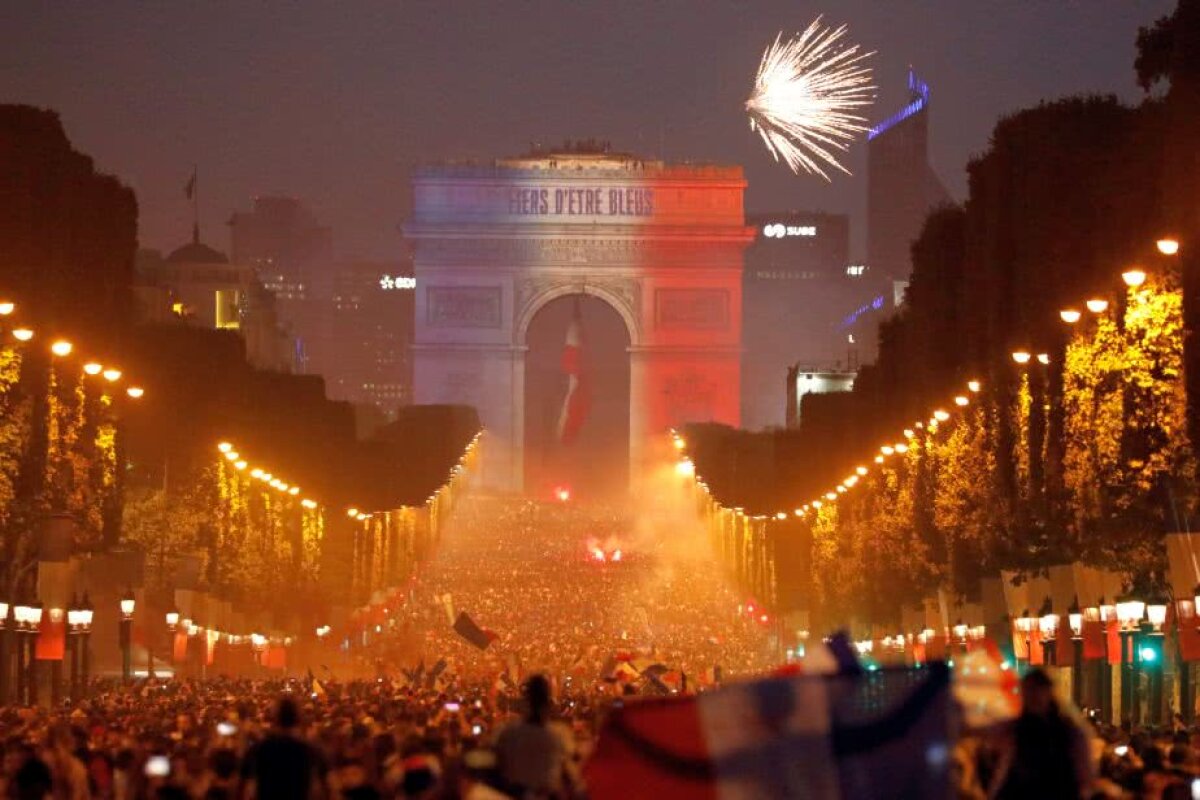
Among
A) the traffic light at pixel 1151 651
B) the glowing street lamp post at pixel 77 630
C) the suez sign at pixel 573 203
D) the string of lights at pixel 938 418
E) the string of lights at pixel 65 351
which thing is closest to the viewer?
the string of lights at pixel 938 418

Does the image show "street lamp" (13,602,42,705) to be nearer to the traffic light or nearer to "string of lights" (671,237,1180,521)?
"string of lights" (671,237,1180,521)

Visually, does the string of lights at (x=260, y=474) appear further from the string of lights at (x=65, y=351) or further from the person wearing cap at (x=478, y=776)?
the person wearing cap at (x=478, y=776)

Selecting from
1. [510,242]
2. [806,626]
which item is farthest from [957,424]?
[510,242]

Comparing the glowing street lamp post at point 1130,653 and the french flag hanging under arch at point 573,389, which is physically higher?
the french flag hanging under arch at point 573,389

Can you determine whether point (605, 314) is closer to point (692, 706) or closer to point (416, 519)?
point (416, 519)

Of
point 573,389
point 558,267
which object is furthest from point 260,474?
point 573,389

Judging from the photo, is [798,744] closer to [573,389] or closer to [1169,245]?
[1169,245]

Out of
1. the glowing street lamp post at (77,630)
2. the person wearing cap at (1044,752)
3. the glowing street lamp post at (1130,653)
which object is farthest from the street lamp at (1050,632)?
the person wearing cap at (1044,752)
